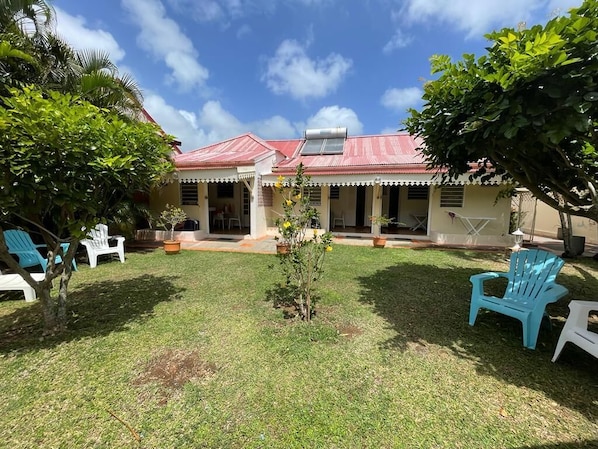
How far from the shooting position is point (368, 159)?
16922 mm

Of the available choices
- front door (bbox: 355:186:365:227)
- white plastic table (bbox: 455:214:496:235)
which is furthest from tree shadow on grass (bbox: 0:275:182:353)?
front door (bbox: 355:186:365:227)

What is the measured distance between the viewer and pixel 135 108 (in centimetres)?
1049

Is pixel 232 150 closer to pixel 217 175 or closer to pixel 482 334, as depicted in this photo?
pixel 217 175

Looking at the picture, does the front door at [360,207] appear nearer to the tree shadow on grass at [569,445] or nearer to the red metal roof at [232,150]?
the red metal roof at [232,150]

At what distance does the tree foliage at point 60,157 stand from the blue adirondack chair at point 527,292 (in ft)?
21.2

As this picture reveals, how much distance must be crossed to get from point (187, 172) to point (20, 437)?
1234 cm

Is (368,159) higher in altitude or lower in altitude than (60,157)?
higher

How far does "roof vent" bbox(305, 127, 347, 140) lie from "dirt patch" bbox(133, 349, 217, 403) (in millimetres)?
19588

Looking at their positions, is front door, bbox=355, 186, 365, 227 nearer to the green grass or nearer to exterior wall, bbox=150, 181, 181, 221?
exterior wall, bbox=150, 181, 181, 221

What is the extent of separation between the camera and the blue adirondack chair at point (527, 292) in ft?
14.7

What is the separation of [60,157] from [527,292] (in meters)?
8.03

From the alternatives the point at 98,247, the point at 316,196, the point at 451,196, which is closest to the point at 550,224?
the point at 451,196

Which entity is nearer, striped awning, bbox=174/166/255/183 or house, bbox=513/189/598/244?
striped awning, bbox=174/166/255/183

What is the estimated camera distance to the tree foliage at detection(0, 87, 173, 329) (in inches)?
129
